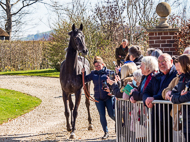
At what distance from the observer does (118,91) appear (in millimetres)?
5148

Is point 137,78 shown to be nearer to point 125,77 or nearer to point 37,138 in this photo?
point 125,77

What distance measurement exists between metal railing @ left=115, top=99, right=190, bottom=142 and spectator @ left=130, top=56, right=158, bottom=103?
0.45 feet

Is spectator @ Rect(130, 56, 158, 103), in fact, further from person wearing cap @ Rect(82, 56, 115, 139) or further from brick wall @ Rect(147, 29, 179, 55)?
brick wall @ Rect(147, 29, 179, 55)

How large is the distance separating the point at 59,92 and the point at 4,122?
20.5 feet

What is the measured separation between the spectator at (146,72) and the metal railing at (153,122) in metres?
0.14

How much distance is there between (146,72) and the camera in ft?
14.7

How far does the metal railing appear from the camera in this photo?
389cm

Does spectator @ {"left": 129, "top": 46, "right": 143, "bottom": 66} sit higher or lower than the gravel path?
higher

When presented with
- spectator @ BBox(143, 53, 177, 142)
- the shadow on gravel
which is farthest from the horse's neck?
spectator @ BBox(143, 53, 177, 142)

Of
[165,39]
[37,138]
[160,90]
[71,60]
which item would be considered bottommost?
[37,138]

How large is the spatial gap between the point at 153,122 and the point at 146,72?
0.79 metres

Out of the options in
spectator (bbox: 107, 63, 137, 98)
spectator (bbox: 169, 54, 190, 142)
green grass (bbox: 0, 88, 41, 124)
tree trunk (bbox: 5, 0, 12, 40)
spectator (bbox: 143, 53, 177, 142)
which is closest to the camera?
spectator (bbox: 169, 54, 190, 142)

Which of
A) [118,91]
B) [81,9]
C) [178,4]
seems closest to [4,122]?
[118,91]

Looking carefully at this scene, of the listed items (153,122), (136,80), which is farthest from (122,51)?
(153,122)
